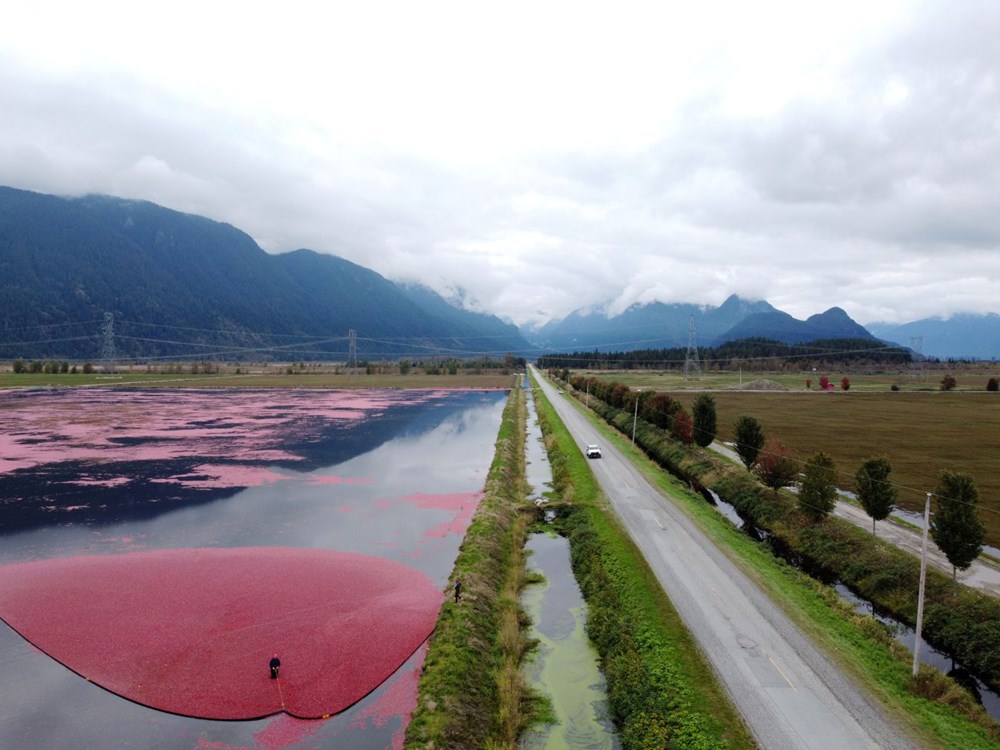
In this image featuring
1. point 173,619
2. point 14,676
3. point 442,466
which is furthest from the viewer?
point 442,466

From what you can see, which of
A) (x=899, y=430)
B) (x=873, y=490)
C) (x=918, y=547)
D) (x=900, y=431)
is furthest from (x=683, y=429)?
(x=899, y=430)

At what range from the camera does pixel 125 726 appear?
17.7 metres

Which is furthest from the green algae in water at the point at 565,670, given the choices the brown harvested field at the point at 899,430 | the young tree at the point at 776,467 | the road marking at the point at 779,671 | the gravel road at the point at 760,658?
the brown harvested field at the point at 899,430

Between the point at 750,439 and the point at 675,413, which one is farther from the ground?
the point at 675,413

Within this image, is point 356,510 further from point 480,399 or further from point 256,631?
point 480,399

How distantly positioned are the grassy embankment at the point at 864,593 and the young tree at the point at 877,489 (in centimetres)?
187

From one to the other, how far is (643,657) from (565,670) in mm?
2952

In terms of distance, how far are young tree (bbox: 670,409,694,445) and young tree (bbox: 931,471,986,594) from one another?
33328 millimetres

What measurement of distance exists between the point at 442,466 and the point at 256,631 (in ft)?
110

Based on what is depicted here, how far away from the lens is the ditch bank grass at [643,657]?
1731 cm

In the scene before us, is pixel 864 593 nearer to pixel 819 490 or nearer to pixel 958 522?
pixel 958 522

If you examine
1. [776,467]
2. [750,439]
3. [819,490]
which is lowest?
[819,490]

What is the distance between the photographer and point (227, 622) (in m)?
24.1

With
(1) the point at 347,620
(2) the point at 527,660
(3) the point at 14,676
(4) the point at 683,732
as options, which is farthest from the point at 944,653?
(3) the point at 14,676
